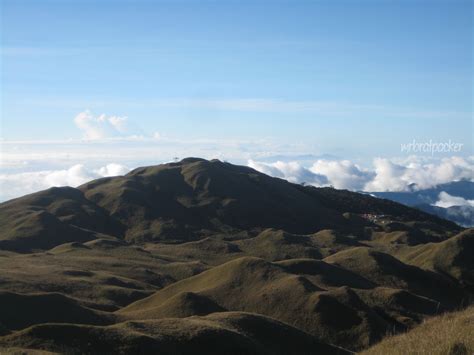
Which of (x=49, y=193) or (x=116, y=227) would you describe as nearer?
(x=116, y=227)

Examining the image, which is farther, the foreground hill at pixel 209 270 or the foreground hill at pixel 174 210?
the foreground hill at pixel 174 210

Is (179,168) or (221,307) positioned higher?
(179,168)

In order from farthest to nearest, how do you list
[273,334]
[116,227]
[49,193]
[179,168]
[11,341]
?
1. [179,168]
2. [49,193]
3. [116,227]
4. [273,334]
5. [11,341]

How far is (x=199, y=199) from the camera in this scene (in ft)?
542

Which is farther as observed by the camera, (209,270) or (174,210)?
(174,210)

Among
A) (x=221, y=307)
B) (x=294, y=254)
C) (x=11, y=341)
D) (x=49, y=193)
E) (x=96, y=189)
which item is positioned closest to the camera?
(x=11, y=341)

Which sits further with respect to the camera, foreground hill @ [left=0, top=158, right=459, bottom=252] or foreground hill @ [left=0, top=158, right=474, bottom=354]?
foreground hill @ [left=0, top=158, right=459, bottom=252]

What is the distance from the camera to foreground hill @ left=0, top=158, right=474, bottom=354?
40.7m

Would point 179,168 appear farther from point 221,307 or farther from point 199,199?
point 221,307

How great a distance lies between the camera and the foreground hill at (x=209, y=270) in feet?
133

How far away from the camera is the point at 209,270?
76062 mm

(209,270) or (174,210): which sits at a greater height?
(174,210)

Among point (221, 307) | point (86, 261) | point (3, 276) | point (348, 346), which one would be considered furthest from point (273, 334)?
point (86, 261)

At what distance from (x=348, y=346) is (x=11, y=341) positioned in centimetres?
2995
